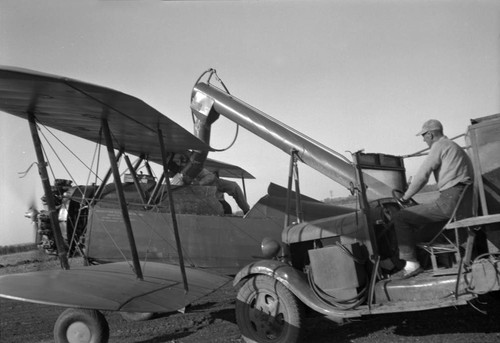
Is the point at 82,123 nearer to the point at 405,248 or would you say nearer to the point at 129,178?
the point at 129,178

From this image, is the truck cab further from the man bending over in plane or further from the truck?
the man bending over in plane

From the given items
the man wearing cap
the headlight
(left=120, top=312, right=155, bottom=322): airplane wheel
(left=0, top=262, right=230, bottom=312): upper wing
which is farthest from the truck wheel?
(left=120, top=312, right=155, bottom=322): airplane wheel

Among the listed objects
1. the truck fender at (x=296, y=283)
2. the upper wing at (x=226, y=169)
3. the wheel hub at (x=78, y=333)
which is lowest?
the wheel hub at (x=78, y=333)

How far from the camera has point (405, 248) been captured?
4270mm

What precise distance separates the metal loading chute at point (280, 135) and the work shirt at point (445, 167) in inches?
58.7

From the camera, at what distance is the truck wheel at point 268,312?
181 inches

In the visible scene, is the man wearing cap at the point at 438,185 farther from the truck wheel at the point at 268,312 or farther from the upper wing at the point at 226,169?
the upper wing at the point at 226,169

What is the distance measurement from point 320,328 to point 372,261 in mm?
1519

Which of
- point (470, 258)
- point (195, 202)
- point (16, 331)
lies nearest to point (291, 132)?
point (195, 202)

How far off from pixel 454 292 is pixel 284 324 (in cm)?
178

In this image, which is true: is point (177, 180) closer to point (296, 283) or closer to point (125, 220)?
point (125, 220)

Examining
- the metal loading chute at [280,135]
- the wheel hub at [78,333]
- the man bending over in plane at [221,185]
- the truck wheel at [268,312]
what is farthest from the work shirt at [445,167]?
Result: the man bending over in plane at [221,185]

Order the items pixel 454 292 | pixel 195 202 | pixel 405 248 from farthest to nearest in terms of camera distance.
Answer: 1. pixel 195 202
2. pixel 405 248
3. pixel 454 292

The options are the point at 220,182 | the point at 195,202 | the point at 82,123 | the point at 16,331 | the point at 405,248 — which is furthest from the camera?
the point at 220,182
